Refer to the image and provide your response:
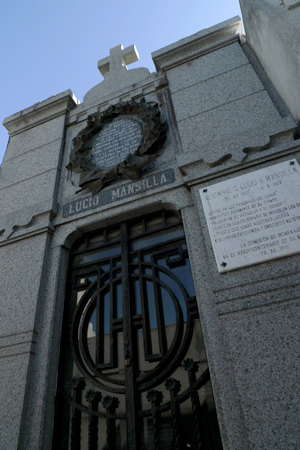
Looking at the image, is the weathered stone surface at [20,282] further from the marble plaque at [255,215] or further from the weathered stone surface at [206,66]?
the weathered stone surface at [206,66]

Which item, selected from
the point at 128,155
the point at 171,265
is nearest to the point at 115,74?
the point at 128,155

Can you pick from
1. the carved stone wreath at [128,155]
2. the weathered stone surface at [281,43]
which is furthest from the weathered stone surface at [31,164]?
the weathered stone surface at [281,43]

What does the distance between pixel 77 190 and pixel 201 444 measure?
386 cm

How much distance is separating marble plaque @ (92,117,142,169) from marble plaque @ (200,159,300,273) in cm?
197

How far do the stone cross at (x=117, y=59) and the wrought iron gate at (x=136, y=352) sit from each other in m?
4.67

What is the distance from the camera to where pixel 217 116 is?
186 inches

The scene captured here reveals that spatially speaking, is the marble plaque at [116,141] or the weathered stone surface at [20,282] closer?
the weathered stone surface at [20,282]

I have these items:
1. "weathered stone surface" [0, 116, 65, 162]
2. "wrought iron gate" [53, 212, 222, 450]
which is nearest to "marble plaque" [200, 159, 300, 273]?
"wrought iron gate" [53, 212, 222, 450]

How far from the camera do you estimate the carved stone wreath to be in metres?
4.88

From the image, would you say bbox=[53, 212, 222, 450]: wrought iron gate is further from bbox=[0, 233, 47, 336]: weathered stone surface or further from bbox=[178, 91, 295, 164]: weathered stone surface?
bbox=[178, 91, 295, 164]: weathered stone surface

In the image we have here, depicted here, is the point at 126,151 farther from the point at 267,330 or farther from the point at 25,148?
the point at 267,330

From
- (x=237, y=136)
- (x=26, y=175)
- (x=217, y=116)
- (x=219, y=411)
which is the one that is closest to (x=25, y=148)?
(x=26, y=175)

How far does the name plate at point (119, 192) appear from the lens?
15.0ft

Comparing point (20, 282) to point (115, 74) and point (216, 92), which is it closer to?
point (216, 92)
